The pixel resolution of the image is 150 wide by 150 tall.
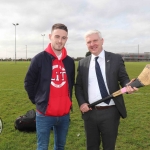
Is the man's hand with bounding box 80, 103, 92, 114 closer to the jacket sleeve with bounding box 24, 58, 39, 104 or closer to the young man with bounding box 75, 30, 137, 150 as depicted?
the young man with bounding box 75, 30, 137, 150

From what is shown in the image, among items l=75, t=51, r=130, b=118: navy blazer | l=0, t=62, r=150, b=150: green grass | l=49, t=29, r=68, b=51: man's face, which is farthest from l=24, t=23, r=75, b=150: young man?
l=0, t=62, r=150, b=150: green grass

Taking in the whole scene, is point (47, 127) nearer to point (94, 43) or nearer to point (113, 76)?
point (113, 76)

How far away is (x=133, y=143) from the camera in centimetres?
504

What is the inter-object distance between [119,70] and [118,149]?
243 centimetres

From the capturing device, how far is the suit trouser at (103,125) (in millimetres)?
3125

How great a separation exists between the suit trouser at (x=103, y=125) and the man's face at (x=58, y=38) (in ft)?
3.64

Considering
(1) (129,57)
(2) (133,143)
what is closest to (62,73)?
(2) (133,143)

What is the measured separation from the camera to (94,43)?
306 centimetres

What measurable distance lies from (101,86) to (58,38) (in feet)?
3.11

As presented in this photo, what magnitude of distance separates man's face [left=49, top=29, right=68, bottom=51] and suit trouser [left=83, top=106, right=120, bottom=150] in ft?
3.64

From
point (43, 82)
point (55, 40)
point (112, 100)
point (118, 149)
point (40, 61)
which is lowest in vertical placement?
point (118, 149)

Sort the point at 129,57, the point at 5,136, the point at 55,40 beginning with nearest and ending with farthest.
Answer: the point at 55,40 → the point at 5,136 → the point at 129,57

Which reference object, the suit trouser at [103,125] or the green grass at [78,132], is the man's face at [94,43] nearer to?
the suit trouser at [103,125]

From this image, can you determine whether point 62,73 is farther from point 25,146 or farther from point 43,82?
point 25,146
